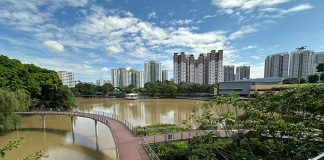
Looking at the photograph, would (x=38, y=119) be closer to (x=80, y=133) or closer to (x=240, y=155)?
(x=80, y=133)

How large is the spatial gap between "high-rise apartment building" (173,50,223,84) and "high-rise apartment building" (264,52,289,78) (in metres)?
24.1

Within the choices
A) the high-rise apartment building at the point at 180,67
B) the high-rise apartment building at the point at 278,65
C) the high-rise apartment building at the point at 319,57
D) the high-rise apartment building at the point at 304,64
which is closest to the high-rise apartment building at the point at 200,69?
the high-rise apartment building at the point at 180,67

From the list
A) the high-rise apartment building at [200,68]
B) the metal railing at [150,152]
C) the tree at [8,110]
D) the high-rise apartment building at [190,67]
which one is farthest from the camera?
the high-rise apartment building at [190,67]

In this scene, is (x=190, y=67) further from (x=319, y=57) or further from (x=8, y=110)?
(x=8, y=110)

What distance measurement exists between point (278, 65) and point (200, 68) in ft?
116

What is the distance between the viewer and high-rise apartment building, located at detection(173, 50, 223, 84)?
304 feet

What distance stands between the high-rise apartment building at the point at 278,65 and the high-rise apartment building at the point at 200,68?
24086 millimetres

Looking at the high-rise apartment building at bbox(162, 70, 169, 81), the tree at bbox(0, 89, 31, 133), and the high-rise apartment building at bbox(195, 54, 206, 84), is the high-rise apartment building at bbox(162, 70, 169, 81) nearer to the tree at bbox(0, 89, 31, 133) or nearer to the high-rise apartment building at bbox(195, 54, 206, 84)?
the high-rise apartment building at bbox(195, 54, 206, 84)

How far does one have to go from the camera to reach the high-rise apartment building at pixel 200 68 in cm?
9275

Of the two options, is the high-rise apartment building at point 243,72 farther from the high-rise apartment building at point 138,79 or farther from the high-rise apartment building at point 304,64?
the high-rise apartment building at point 138,79

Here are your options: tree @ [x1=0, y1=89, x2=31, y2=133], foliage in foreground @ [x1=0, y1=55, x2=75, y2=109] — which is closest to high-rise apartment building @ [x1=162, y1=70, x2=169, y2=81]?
foliage in foreground @ [x1=0, y1=55, x2=75, y2=109]

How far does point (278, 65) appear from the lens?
92438 mm

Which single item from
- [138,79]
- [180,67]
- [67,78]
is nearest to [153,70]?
[138,79]

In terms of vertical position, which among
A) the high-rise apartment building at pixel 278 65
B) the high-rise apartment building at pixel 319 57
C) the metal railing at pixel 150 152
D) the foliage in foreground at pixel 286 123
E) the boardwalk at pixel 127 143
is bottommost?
the boardwalk at pixel 127 143
